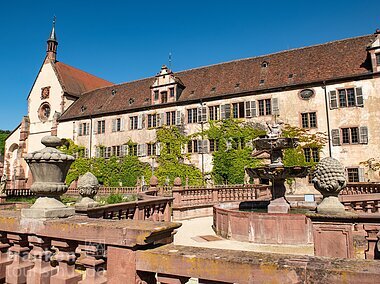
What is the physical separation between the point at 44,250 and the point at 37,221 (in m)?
0.34

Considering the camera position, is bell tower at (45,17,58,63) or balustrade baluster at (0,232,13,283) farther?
bell tower at (45,17,58,63)

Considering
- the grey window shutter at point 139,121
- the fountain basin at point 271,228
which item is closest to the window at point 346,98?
the fountain basin at point 271,228

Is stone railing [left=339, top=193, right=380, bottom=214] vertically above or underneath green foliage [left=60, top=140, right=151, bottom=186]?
underneath

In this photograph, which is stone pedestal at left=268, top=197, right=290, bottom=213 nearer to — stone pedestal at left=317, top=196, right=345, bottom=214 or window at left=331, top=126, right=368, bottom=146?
stone pedestal at left=317, top=196, right=345, bottom=214

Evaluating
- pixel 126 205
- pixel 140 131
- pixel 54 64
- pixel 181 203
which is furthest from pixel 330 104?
pixel 54 64

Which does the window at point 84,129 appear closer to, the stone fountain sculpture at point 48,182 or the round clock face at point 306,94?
the round clock face at point 306,94

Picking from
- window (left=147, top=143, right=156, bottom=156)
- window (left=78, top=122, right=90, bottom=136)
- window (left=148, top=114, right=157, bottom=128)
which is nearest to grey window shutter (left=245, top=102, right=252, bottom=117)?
window (left=148, top=114, right=157, bottom=128)

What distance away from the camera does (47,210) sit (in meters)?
3.61

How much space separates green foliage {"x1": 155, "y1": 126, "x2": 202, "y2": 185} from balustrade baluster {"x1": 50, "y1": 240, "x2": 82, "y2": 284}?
2661 cm

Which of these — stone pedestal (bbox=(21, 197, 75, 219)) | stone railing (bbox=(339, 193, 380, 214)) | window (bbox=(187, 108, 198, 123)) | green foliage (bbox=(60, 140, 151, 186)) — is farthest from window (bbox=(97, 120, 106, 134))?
stone pedestal (bbox=(21, 197, 75, 219))

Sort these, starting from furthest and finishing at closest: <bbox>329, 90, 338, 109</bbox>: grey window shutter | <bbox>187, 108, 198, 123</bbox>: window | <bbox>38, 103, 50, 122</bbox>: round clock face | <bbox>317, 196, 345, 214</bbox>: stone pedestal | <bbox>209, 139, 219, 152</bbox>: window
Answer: <bbox>38, 103, 50, 122</bbox>: round clock face, <bbox>187, 108, 198, 123</bbox>: window, <bbox>209, 139, 219, 152</bbox>: window, <bbox>329, 90, 338, 109</bbox>: grey window shutter, <bbox>317, 196, 345, 214</bbox>: stone pedestal

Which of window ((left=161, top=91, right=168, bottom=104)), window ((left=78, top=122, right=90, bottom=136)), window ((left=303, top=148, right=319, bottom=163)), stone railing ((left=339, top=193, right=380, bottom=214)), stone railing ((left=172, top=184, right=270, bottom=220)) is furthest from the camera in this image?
window ((left=78, top=122, right=90, bottom=136))

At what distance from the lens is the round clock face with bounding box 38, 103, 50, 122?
41.8 metres

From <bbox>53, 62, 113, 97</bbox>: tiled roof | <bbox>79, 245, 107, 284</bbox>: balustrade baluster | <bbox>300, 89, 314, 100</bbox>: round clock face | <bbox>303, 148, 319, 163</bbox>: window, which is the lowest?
<bbox>79, 245, 107, 284</bbox>: balustrade baluster
